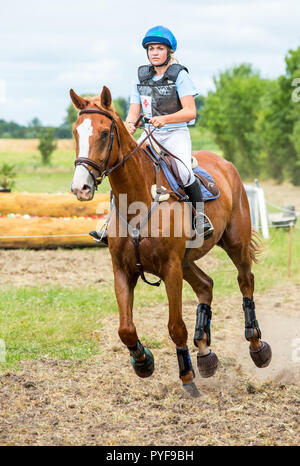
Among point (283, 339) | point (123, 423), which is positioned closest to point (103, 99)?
point (123, 423)

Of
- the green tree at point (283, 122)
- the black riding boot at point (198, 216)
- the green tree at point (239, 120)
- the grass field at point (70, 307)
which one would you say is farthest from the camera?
the green tree at point (239, 120)

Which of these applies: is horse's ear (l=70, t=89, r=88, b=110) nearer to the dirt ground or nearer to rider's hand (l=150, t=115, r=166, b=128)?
rider's hand (l=150, t=115, r=166, b=128)

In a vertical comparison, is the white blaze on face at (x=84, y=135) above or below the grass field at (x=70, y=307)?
above

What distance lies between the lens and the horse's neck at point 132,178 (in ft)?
16.2

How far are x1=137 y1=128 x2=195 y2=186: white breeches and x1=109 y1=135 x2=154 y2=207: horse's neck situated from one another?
0.48 metres

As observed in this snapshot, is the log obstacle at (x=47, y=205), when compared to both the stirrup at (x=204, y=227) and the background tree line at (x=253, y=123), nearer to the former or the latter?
the stirrup at (x=204, y=227)

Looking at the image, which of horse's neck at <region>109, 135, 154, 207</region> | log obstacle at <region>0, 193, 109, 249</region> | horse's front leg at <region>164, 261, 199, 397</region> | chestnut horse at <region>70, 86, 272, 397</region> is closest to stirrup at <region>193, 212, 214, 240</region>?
chestnut horse at <region>70, 86, 272, 397</region>

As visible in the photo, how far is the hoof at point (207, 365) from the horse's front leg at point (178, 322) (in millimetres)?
338

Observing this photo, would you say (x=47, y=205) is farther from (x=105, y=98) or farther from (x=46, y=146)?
(x=46, y=146)

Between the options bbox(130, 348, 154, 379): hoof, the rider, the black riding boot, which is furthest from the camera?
the black riding boot

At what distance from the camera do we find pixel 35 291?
1019cm

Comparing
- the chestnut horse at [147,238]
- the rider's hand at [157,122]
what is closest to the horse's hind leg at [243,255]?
the chestnut horse at [147,238]

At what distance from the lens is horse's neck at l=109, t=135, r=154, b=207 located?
16.2ft

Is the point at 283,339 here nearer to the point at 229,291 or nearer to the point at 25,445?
the point at 229,291
